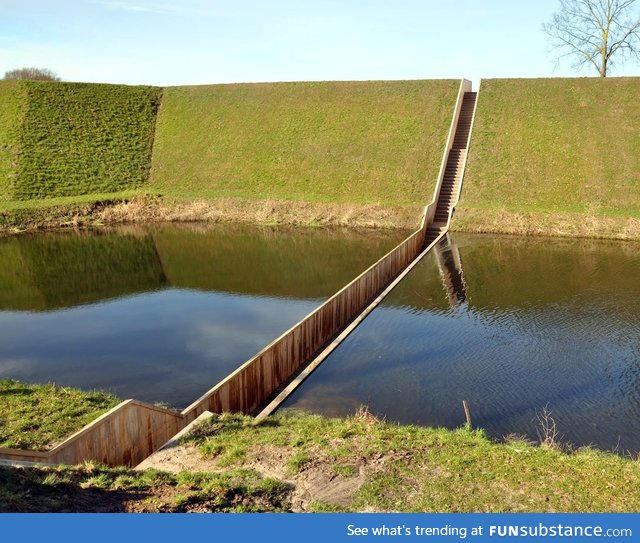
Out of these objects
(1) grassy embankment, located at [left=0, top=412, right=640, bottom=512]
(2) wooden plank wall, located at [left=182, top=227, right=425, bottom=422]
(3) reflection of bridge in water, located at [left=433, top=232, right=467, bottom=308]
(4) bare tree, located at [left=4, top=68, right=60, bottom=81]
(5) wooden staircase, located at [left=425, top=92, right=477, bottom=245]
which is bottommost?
(1) grassy embankment, located at [left=0, top=412, right=640, bottom=512]

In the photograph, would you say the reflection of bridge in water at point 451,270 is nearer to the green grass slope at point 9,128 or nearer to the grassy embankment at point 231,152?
the grassy embankment at point 231,152

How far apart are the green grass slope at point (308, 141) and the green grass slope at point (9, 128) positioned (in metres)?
11.1

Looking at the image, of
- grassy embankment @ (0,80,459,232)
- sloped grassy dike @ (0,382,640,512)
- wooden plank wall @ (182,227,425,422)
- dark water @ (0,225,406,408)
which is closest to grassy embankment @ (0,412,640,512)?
sloped grassy dike @ (0,382,640,512)

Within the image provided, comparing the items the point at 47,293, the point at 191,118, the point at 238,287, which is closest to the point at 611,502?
the point at 238,287

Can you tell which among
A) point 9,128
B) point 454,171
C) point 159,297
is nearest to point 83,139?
point 9,128

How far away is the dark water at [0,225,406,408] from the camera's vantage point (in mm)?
16016

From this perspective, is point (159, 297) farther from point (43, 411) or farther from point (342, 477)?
point (342, 477)

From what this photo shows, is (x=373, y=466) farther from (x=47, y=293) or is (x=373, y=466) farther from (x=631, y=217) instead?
(x=631, y=217)

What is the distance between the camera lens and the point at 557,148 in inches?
1625

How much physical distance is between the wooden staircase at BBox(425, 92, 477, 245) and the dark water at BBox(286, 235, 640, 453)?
33.8 ft

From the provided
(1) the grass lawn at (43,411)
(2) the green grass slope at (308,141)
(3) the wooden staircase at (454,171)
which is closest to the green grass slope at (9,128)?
(2) the green grass slope at (308,141)

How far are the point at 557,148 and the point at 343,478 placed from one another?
3890 centimetres

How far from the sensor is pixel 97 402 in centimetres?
1312

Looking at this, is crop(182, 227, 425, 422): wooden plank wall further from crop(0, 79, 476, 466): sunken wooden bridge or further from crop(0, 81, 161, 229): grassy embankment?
crop(0, 81, 161, 229): grassy embankment
